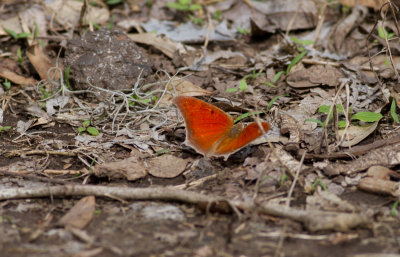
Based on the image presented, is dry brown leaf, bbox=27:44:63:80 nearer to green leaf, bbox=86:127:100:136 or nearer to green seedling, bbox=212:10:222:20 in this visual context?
green leaf, bbox=86:127:100:136

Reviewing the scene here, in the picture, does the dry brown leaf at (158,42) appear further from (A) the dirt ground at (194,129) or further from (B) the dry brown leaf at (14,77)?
(B) the dry brown leaf at (14,77)

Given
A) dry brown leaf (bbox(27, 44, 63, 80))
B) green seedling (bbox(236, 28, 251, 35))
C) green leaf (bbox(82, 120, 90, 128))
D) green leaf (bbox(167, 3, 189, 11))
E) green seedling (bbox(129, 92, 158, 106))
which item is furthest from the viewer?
green leaf (bbox(167, 3, 189, 11))

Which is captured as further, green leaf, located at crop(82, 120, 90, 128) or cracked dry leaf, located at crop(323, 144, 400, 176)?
green leaf, located at crop(82, 120, 90, 128)

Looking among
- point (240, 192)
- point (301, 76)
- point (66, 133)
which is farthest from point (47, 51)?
point (240, 192)

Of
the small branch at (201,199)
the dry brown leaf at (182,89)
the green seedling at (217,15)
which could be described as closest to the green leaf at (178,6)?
the green seedling at (217,15)

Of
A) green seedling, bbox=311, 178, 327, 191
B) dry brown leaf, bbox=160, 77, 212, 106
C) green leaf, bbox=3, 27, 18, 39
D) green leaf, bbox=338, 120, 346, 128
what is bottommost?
dry brown leaf, bbox=160, 77, 212, 106

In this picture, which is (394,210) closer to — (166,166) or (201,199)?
(201,199)

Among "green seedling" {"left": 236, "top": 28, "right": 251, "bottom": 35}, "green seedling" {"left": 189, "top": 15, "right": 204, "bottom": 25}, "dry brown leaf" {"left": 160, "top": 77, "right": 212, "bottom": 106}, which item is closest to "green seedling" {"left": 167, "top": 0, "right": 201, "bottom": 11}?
"green seedling" {"left": 189, "top": 15, "right": 204, "bottom": 25}
